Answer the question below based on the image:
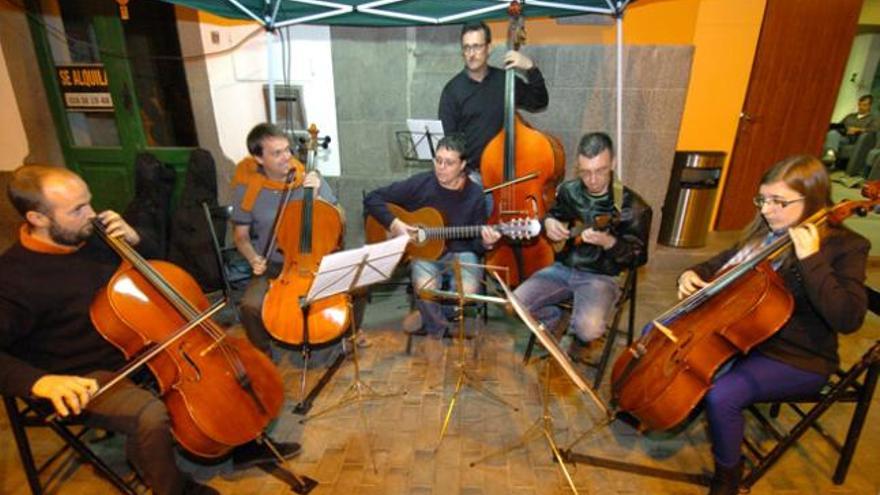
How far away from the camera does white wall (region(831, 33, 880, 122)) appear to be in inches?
309

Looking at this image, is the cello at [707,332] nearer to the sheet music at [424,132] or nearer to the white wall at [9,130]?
the sheet music at [424,132]

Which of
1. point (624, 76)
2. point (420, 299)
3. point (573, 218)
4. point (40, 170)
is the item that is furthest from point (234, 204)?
point (624, 76)

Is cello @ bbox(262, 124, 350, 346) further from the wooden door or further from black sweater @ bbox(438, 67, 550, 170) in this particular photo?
the wooden door

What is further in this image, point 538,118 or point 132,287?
point 538,118

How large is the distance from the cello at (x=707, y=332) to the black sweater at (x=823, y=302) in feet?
0.37

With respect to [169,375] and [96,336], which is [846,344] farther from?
[96,336]

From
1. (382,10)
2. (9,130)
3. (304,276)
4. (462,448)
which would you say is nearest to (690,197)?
(382,10)

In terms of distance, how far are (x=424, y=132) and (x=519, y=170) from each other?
2.70ft

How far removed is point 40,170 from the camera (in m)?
1.66

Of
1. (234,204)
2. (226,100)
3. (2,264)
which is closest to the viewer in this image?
(2,264)

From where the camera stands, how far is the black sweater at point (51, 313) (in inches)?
62.4

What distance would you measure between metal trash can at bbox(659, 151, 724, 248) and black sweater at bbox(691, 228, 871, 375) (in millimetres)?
2530

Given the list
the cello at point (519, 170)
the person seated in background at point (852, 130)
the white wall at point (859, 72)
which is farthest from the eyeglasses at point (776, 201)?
the white wall at point (859, 72)

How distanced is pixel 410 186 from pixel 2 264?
6.23ft
